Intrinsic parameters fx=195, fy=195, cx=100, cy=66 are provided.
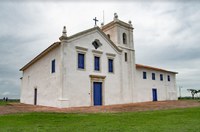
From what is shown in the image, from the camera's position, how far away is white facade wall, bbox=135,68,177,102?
1073 inches

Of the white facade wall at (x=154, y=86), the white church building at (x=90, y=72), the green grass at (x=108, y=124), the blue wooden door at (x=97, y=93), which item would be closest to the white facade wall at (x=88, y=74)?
the white church building at (x=90, y=72)

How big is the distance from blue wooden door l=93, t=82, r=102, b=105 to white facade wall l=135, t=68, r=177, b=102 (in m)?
6.95

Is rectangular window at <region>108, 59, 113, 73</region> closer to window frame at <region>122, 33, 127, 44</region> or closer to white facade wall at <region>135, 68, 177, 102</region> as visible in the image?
window frame at <region>122, 33, 127, 44</region>

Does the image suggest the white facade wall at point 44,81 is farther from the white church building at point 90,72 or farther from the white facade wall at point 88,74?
the white facade wall at point 88,74

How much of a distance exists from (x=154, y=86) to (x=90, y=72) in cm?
1362

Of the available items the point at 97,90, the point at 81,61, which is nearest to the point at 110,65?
the point at 97,90

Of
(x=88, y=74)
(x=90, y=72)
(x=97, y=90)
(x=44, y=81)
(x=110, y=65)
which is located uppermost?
(x=110, y=65)

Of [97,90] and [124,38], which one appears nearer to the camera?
[97,90]

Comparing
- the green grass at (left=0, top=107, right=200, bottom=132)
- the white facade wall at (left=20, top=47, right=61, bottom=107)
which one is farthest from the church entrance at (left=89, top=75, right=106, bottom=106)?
the green grass at (left=0, top=107, right=200, bottom=132)

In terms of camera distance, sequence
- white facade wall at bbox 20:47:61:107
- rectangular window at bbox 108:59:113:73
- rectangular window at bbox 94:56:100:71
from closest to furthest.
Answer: white facade wall at bbox 20:47:61:107
rectangular window at bbox 94:56:100:71
rectangular window at bbox 108:59:113:73

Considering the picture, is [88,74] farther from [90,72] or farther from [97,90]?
[97,90]

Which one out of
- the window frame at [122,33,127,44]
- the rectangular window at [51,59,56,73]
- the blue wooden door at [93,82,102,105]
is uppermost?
the window frame at [122,33,127,44]

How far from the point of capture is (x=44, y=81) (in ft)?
71.3

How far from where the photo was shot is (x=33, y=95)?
24.9 meters
